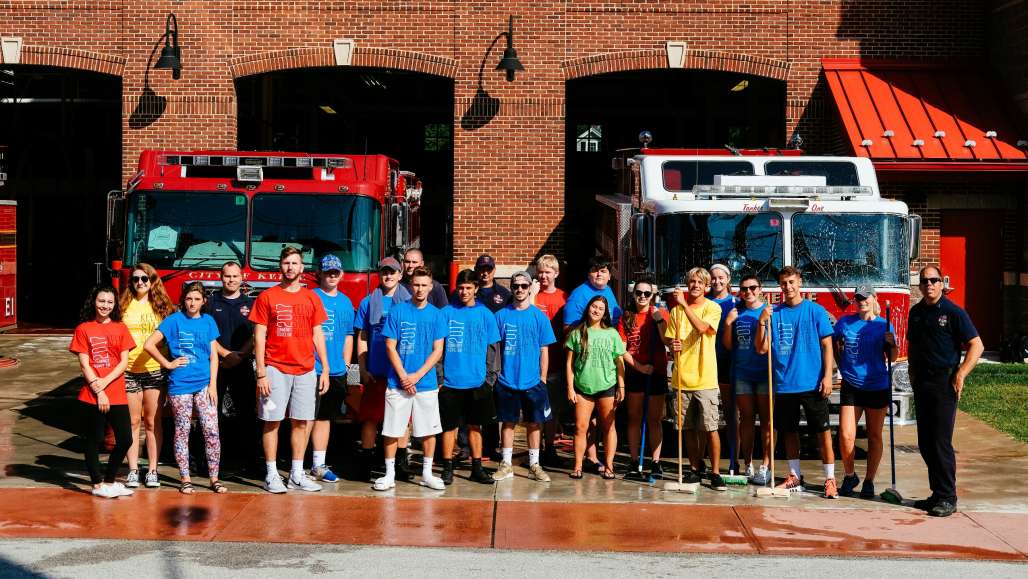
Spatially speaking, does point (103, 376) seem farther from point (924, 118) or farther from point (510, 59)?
point (924, 118)

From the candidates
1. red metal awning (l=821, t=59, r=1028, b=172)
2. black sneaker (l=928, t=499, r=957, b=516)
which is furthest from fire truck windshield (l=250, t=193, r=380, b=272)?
red metal awning (l=821, t=59, r=1028, b=172)

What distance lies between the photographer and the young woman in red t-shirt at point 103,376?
9539 mm

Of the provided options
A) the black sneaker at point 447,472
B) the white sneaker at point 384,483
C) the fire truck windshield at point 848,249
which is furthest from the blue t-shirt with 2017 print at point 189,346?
the fire truck windshield at point 848,249

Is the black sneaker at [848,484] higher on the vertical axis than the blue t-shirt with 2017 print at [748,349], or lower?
lower

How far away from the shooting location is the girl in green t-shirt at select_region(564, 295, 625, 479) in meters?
10.7

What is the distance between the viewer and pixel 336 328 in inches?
411

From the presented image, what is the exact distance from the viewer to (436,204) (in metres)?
33.6

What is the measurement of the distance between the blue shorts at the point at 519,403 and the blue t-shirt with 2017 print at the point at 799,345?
1929 millimetres

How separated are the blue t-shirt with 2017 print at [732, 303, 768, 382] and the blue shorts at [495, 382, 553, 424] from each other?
1.62m

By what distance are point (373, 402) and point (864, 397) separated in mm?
3956

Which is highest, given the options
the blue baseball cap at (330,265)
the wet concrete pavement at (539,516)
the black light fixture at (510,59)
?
the black light fixture at (510,59)

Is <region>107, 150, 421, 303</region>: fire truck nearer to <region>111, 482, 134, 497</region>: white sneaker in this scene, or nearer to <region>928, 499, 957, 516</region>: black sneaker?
<region>111, 482, 134, 497</region>: white sneaker

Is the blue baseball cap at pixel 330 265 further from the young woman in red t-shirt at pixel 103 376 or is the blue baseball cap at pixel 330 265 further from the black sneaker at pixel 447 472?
the black sneaker at pixel 447 472

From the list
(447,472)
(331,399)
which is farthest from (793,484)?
(331,399)
